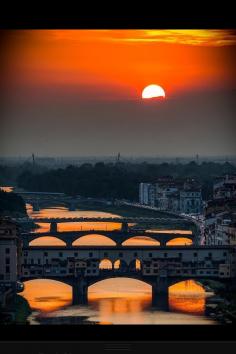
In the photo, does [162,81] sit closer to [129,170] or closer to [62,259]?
[129,170]

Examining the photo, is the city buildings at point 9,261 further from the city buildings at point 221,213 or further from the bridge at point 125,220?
the city buildings at point 221,213

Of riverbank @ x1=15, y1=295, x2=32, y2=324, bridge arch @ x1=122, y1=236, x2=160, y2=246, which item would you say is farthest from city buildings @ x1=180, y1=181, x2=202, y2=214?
riverbank @ x1=15, y1=295, x2=32, y2=324

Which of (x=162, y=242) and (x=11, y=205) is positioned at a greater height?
(x=11, y=205)

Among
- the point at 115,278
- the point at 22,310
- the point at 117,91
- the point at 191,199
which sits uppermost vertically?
the point at 117,91

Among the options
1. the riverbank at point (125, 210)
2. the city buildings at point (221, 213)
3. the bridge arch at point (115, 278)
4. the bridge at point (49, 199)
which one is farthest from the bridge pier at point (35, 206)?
the city buildings at point (221, 213)

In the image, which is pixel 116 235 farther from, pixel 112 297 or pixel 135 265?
pixel 112 297

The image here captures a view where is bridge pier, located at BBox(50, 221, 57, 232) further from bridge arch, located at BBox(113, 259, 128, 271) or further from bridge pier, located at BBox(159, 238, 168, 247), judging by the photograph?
bridge pier, located at BBox(159, 238, 168, 247)
